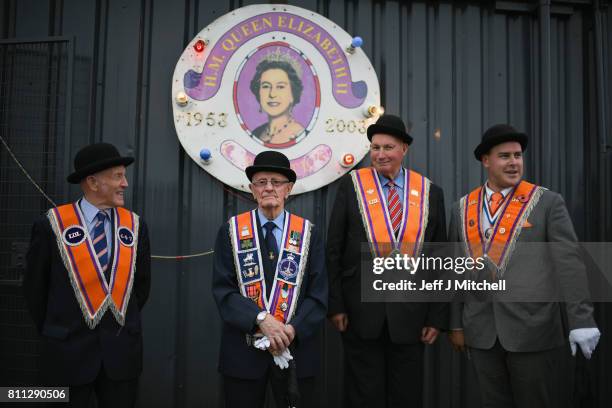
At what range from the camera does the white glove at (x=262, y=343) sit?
227cm

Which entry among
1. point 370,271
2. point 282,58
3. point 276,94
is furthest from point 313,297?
point 282,58

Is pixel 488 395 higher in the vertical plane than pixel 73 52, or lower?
lower

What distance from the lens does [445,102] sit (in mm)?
3910

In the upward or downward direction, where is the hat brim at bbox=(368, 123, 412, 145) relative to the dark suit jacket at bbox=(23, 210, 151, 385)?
upward

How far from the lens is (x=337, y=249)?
112 inches

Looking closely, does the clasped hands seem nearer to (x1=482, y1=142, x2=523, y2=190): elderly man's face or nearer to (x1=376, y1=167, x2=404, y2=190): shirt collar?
(x1=376, y1=167, x2=404, y2=190): shirt collar

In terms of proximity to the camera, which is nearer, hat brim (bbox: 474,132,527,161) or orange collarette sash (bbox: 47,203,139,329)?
orange collarette sash (bbox: 47,203,139,329)

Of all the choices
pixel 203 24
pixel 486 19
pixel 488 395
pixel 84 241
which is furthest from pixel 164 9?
pixel 488 395

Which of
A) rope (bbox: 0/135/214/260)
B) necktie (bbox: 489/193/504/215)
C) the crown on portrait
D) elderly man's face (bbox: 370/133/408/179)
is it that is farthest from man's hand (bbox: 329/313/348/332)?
the crown on portrait

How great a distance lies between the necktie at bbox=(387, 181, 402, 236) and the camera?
9.18 feet

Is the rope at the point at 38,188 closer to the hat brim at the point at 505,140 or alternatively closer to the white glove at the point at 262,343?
the white glove at the point at 262,343

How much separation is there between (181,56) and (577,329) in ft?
10.6

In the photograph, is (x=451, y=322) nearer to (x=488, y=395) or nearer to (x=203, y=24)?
(x=488, y=395)

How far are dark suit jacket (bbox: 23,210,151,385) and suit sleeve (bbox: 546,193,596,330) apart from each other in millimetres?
2345
